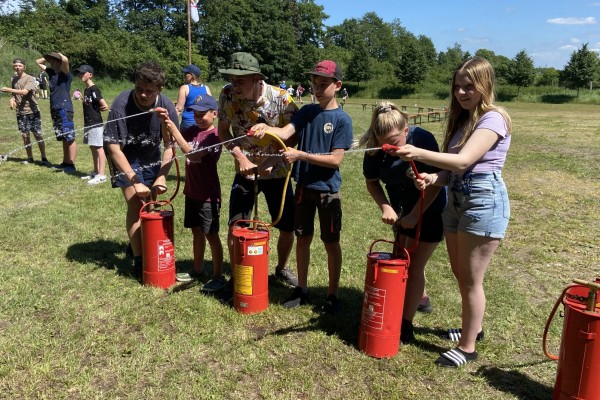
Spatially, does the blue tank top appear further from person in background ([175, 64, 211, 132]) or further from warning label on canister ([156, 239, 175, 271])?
warning label on canister ([156, 239, 175, 271])

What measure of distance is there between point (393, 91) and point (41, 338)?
6072 cm

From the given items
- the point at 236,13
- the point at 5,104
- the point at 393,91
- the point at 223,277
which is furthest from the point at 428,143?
the point at 236,13

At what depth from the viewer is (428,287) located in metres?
4.46

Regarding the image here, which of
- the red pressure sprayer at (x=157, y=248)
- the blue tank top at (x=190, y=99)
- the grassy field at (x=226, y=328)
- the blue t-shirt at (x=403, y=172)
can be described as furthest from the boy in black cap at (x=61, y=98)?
the blue t-shirt at (x=403, y=172)

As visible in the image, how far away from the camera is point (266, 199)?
3.98 metres

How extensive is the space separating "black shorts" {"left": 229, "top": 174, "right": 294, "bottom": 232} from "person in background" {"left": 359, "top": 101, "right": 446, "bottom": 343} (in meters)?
0.86

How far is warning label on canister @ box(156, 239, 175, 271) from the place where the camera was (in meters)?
4.09

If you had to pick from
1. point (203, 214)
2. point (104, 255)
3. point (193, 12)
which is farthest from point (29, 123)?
point (193, 12)

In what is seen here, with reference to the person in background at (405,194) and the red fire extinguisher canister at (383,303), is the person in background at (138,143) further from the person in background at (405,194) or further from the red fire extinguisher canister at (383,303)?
the red fire extinguisher canister at (383,303)

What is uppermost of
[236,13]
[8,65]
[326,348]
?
[236,13]

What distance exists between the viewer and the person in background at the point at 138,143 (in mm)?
3980

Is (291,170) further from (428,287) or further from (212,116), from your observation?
(428,287)

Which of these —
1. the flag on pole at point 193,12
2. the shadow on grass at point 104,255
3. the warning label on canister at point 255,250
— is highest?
the flag on pole at point 193,12

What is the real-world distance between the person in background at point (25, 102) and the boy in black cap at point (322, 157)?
7.42 m
